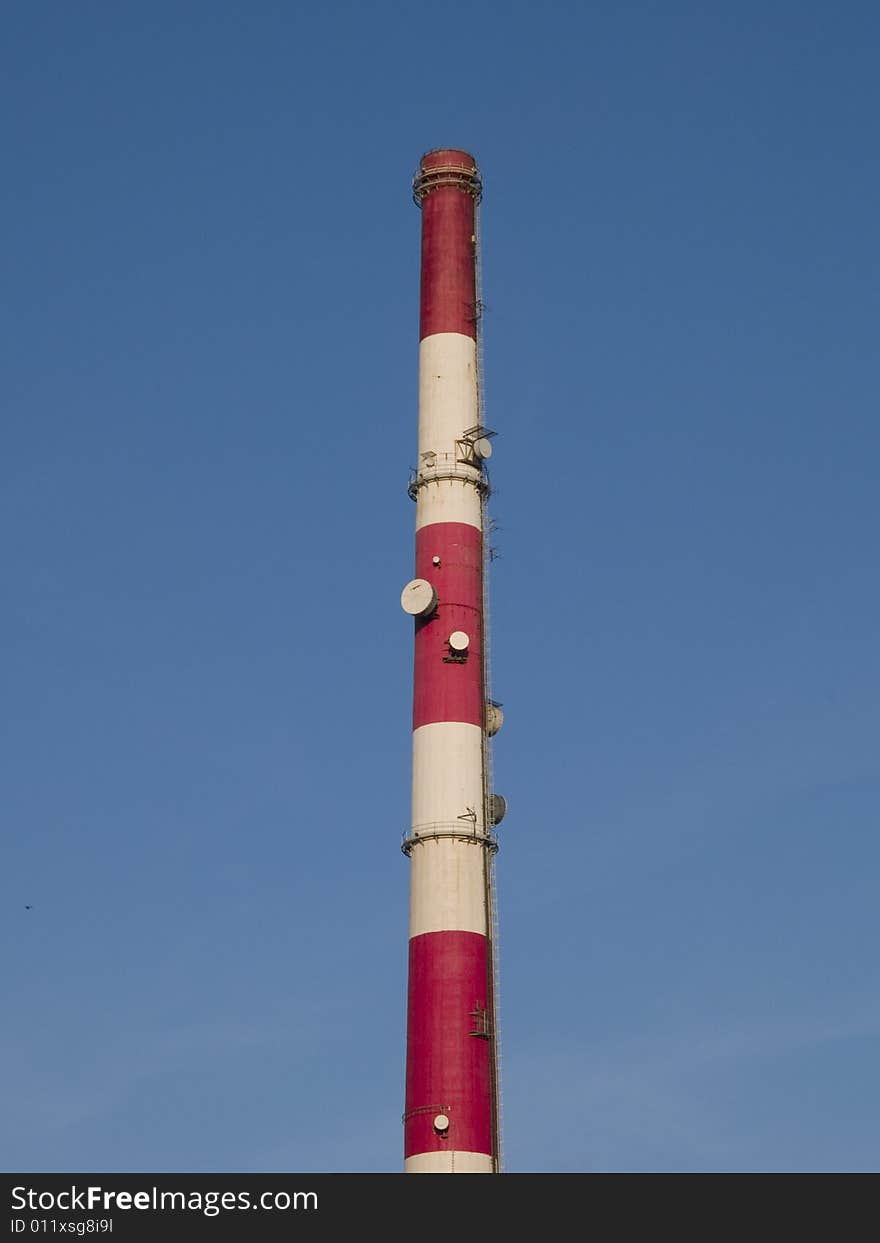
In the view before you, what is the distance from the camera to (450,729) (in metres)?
76.9

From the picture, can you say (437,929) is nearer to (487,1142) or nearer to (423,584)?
(487,1142)

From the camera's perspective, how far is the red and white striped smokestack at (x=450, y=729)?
7225 cm

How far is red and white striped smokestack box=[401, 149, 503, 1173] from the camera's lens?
237ft

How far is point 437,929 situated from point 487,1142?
24.2 feet
